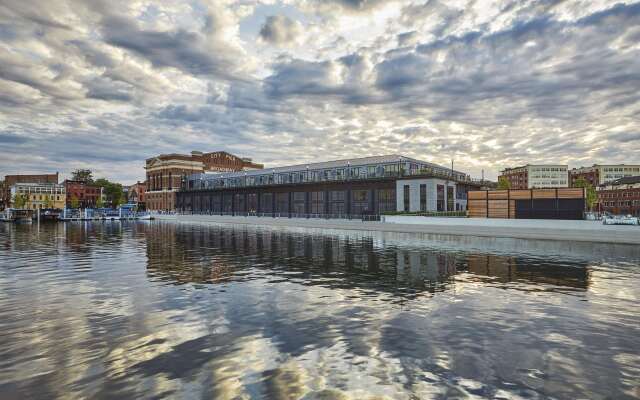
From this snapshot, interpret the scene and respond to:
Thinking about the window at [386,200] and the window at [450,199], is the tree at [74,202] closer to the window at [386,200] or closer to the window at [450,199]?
the window at [386,200]

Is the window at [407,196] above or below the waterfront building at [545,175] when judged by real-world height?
below

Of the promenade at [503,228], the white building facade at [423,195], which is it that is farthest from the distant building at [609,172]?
the promenade at [503,228]

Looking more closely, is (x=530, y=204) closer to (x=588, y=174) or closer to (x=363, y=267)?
(x=363, y=267)

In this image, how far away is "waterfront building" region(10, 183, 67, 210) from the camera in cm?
15950

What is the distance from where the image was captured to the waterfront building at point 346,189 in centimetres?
7844

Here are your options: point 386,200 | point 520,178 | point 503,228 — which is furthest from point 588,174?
point 503,228

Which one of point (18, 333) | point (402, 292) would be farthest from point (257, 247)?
point (18, 333)

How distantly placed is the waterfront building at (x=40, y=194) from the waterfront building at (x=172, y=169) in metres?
54.1

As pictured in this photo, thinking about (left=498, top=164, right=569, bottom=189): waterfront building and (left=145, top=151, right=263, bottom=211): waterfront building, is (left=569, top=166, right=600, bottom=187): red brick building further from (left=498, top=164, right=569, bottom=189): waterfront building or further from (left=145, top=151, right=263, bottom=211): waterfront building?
(left=145, top=151, right=263, bottom=211): waterfront building

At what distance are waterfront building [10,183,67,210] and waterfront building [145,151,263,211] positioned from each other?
5412cm

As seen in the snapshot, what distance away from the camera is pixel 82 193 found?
186500 mm

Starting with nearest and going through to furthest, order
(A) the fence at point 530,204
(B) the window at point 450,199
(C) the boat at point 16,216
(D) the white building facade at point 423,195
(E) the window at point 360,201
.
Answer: (A) the fence at point 530,204 → (D) the white building facade at point 423,195 → (B) the window at point 450,199 → (E) the window at point 360,201 → (C) the boat at point 16,216

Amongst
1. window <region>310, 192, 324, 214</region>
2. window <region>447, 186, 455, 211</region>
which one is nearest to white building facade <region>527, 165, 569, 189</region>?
window <region>447, 186, 455, 211</region>

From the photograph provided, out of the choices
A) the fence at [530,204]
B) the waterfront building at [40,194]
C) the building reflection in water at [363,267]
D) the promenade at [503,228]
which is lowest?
the building reflection in water at [363,267]
